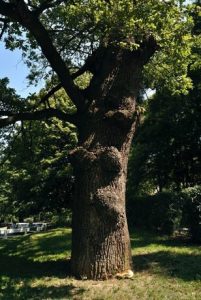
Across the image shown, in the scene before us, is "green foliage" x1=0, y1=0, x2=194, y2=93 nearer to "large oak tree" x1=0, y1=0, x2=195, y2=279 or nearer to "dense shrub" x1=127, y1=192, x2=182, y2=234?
"large oak tree" x1=0, y1=0, x2=195, y2=279

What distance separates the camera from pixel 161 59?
15.3 meters

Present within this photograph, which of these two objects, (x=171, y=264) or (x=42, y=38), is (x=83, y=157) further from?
(x=171, y=264)

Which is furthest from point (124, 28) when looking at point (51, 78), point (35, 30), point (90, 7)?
point (51, 78)

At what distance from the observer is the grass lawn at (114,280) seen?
30.8 feet

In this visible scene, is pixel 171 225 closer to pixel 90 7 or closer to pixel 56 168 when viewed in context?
pixel 56 168

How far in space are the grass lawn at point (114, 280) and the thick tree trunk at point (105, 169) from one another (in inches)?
21.5

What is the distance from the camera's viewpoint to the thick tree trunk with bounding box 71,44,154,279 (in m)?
10.7

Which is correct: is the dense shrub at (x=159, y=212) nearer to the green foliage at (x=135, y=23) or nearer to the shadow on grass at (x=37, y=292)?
the green foliage at (x=135, y=23)

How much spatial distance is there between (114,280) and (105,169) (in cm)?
245

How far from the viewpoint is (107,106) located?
38.1ft

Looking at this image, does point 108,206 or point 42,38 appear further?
point 42,38

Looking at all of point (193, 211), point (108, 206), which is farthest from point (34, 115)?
point (193, 211)

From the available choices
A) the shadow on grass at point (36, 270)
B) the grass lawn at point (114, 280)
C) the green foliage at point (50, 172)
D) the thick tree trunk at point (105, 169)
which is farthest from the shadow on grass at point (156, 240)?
the green foliage at point (50, 172)

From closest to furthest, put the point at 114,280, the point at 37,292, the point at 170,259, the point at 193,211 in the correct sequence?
1. the point at 37,292
2. the point at 114,280
3. the point at 170,259
4. the point at 193,211
